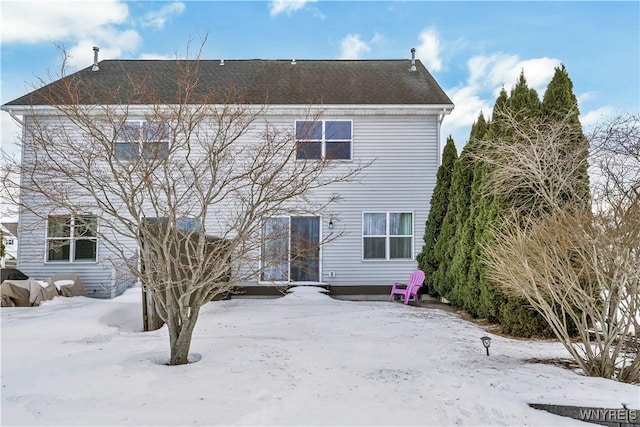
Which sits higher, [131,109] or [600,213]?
[131,109]

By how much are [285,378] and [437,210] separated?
770 centimetres

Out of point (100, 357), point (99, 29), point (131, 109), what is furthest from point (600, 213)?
point (99, 29)

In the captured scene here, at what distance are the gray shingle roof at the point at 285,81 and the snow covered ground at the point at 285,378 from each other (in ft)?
22.8

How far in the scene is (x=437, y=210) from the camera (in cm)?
1070

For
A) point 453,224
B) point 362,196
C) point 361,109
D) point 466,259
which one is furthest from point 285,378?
point 361,109

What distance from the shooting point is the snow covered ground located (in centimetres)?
331

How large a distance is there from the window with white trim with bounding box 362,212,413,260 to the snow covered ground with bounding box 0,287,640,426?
4.75m

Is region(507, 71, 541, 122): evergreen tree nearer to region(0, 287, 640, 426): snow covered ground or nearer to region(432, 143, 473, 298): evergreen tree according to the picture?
region(432, 143, 473, 298): evergreen tree

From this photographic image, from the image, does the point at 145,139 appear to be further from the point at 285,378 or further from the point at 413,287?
the point at 413,287

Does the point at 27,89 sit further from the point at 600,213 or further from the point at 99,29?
the point at 600,213

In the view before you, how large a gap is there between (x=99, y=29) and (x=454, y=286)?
11.0 meters

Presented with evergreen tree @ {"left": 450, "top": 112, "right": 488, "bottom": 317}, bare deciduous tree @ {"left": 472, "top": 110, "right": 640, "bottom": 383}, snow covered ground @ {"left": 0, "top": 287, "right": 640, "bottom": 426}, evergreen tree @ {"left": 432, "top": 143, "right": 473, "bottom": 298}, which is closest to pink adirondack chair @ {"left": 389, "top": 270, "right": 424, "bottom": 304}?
evergreen tree @ {"left": 432, "top": 143, "right": 473, "bottom": 298}

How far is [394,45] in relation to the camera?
1454 cm

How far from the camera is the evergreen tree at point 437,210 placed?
10508 mm
